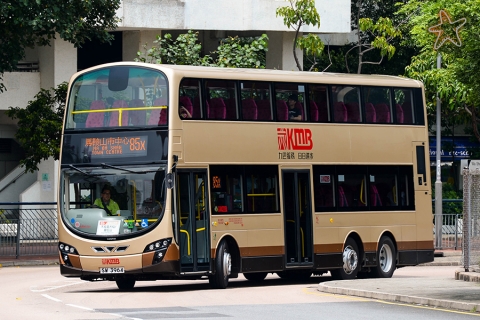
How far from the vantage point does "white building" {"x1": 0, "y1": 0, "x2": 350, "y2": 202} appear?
38688 millimetres

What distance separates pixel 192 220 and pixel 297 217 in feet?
10.0

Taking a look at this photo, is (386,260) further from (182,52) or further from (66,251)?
(182,52)

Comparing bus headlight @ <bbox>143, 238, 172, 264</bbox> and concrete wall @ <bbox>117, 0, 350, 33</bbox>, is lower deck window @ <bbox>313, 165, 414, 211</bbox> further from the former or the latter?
concrete wall @ <bbox>117, 0, 350, 33</bbox>

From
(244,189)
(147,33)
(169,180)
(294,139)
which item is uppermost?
(147,33)

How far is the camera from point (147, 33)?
3944cm

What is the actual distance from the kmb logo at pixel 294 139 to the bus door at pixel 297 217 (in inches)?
19.8

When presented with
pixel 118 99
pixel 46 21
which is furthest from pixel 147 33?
pixel 118 99

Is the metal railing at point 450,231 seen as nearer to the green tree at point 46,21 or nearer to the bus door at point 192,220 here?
the green tree at point 46,21

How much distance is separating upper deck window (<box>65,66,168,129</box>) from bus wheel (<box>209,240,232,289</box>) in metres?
2.74

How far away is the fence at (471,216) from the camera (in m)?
23.2

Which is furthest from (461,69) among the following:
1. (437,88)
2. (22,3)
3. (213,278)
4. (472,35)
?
(437,88)

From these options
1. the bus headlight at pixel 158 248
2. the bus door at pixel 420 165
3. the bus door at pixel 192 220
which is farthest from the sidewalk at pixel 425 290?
the bus headlight at pixel 158 248

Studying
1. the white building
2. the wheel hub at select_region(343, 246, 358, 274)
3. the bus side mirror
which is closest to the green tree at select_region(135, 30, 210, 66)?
the white building

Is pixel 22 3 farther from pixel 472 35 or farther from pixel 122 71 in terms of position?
pixel 472 35
